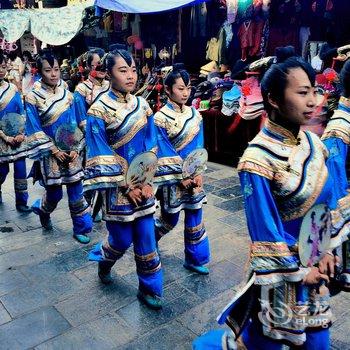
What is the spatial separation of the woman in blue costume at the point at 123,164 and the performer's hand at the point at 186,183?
42 cm

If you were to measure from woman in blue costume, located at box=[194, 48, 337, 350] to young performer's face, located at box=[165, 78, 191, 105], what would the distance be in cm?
168

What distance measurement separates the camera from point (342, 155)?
102 inches

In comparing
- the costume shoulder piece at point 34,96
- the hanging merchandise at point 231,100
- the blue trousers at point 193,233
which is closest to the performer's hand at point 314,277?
the blue trousers at point 193,233

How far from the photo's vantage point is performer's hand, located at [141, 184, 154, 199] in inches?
130

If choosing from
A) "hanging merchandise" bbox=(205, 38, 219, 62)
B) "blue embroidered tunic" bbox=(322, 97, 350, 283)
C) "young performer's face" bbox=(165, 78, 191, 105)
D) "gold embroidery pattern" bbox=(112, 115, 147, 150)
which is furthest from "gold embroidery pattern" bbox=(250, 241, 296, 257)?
"hanging merchandise" bbox=(205, 38, 219, 62)

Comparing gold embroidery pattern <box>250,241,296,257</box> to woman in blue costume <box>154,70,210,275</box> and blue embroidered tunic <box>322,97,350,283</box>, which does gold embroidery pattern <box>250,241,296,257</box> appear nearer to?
blue embroidered tunic <box>322,97,350,283</box>

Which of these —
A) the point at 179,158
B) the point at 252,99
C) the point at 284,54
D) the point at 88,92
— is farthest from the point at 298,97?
the point at 252,99

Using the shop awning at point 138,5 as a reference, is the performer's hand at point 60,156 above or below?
below

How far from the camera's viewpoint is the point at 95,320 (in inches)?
129

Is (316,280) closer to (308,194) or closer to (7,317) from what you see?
(308,194)

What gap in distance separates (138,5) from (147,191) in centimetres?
501

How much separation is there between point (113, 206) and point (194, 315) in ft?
3.40

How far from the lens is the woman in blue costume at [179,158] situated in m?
3.66

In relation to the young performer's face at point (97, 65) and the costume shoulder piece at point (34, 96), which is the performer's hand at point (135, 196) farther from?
the young performer's face at point (97, 65)
